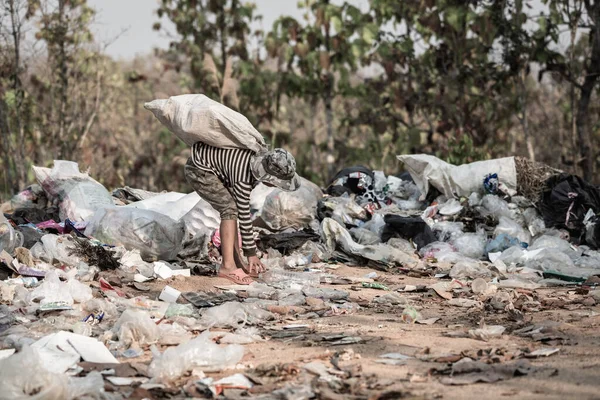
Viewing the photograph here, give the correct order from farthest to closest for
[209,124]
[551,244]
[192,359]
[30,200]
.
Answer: [30,200] → [551,244] → [209,124] → [192,359]

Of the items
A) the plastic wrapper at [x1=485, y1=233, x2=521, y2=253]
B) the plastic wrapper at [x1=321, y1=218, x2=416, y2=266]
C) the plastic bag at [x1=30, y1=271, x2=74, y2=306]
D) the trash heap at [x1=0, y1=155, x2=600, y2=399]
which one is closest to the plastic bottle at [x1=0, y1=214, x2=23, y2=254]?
the trash heap at [x1=0, y1=155, x2=600, y2=399]

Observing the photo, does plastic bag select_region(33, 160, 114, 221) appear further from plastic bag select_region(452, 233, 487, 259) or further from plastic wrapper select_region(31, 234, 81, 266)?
plastic bag select_region(452, 233, 487, 259)

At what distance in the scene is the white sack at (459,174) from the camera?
753 centimetres

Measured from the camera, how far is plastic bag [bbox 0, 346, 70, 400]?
2.65 metres

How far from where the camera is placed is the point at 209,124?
5129 millimetres

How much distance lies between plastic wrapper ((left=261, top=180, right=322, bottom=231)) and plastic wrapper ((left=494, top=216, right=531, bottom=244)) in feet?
5.64

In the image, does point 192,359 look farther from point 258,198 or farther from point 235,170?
point 258,198

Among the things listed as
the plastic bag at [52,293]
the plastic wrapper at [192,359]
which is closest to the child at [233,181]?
the plastic bag at [52,293]

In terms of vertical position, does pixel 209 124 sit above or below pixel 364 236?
above

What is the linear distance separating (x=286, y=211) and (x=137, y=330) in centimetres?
349

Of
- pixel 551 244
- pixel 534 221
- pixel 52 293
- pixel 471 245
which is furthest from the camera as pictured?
pixel 534 221

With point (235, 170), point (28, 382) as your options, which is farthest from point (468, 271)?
point (28, 382)

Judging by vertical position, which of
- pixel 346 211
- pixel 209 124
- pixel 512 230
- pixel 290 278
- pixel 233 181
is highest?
pixel 209 124

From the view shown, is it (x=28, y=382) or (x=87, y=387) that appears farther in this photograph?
(x=87, y=387)
